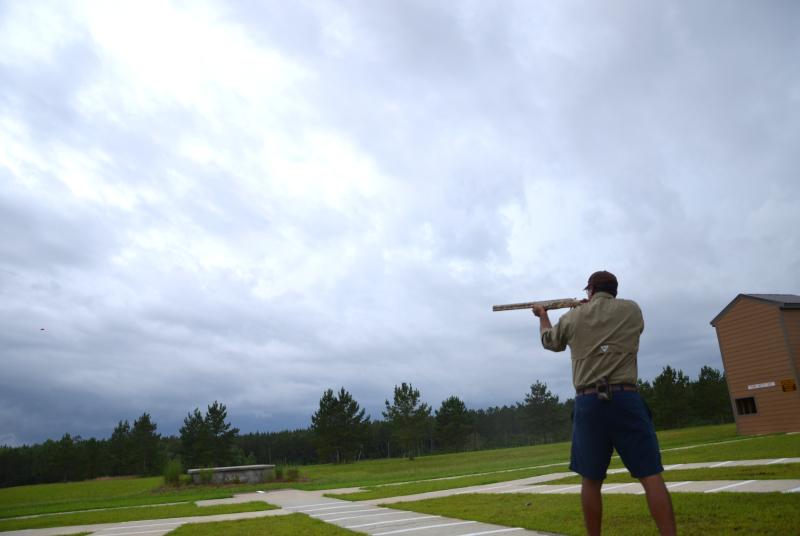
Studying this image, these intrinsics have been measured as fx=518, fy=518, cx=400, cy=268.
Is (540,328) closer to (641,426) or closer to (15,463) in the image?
(641,426)

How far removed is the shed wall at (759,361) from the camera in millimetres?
26406

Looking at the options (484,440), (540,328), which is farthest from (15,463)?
(540,328)

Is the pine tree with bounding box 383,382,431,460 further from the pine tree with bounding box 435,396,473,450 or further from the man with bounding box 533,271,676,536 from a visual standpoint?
the man with bounding box 533,271,676,536

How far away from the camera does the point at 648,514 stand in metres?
6.04

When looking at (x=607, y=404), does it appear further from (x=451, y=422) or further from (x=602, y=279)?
(x=451, y=422)

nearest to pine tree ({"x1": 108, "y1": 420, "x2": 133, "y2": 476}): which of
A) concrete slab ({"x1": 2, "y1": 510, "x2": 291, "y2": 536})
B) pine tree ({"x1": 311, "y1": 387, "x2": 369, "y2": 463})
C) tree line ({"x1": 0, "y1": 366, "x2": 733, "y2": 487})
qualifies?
tree line ({"x1": 0, "y1": 366, "x2": 733, "y2": 487})

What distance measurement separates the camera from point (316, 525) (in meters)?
8.11

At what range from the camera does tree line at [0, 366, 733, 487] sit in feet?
197

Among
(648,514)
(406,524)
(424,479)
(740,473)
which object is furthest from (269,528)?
(424,479)

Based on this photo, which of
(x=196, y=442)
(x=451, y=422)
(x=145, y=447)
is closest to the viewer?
(x=196, y=442)

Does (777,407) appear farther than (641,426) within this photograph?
Yes

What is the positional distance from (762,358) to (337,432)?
4723cm

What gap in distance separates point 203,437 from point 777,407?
5384 centimetres

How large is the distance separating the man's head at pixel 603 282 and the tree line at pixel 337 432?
48.7m
